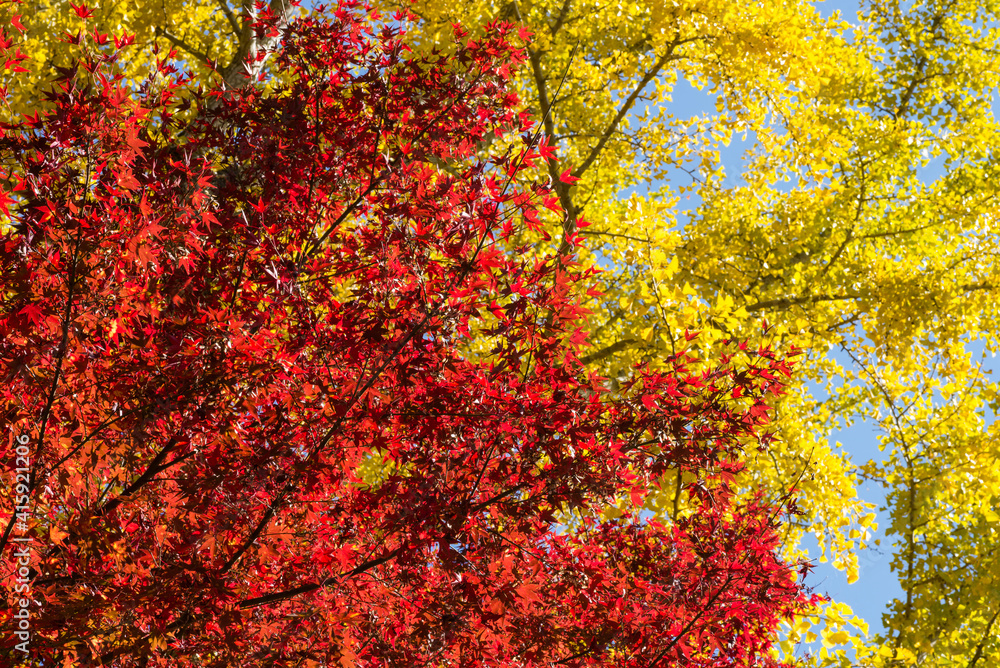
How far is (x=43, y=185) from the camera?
2.70 metres

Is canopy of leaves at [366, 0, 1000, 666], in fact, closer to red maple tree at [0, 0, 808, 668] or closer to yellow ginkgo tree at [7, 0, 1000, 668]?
yellow ginkgo tree at [7, 0, 1000, 668]

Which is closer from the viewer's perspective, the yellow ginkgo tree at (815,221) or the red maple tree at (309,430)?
the red maple tree at (309,430)

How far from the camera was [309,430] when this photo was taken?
2738mm

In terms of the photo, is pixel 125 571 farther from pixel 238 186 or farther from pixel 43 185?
pixel 238 186

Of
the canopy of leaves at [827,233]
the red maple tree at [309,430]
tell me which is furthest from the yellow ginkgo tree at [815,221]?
the red maple tree at [309,430]

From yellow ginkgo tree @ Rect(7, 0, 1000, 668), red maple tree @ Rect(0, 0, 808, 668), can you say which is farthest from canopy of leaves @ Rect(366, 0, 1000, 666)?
red maple tree @ Rect(0, 0, 808, 668)

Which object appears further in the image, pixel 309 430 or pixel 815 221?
pixel 815 221

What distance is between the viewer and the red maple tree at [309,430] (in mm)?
2568

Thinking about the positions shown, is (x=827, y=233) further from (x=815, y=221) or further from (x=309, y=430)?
(x=309, y=430)

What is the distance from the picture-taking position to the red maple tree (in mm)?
2568

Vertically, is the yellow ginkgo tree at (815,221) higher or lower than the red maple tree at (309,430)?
higher

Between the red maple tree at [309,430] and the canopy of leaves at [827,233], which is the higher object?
the canopy of leaves at [827,233]

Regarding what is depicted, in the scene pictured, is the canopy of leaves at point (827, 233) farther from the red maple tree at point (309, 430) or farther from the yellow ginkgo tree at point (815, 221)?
the red maple tree at point (309, 430)

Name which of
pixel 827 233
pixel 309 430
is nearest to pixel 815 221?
pixel 827 233
